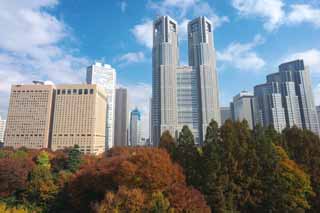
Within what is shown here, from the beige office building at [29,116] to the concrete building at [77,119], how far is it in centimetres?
414

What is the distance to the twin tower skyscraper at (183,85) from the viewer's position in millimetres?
97688

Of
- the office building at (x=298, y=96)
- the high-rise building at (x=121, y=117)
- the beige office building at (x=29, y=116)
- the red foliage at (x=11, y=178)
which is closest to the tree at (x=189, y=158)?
the red foliage at (x=11, y=178)

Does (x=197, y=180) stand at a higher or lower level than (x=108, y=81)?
lower

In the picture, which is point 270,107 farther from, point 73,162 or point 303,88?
point 73,162

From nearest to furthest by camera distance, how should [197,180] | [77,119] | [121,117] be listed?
[197,180] → [77,119] → [121,117]

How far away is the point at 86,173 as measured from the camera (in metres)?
24.8

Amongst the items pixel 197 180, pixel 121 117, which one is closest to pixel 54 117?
pixel 121 117

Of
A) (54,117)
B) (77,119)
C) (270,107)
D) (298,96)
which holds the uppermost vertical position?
(298,96)

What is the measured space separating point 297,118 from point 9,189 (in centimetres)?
11349

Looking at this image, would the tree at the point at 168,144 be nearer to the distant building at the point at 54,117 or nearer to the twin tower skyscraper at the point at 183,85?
the twin tower skyscraper at the point at 183,85

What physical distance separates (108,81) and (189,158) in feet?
458

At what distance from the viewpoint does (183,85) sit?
103m

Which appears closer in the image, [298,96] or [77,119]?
[77,119]

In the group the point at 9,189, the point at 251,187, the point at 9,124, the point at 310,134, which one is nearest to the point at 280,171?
the point at 251,187
